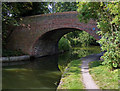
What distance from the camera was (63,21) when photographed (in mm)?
11016

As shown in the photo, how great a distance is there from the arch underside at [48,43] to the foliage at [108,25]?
6.48 m

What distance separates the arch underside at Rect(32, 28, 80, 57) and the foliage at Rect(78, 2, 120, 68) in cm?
648

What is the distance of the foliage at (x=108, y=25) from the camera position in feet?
15.4

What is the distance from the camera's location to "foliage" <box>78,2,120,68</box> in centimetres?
468

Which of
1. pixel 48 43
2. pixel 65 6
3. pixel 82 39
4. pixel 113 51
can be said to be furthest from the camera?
pixel 82 39

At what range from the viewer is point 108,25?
17.4 feet

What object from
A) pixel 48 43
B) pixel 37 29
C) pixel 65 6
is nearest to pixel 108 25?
pixel 37 29

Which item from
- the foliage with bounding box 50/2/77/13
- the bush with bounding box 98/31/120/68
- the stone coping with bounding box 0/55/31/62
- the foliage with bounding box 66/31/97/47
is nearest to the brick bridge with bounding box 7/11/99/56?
the stone coping with bounding box 0/55/31/62

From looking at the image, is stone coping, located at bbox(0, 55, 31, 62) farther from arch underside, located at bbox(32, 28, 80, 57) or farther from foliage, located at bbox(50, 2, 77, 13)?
foliage, located at bbox(50, 2, 77, 13)

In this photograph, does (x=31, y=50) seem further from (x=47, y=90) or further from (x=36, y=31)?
(x=47, y=90)

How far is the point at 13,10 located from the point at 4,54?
13.0 ft

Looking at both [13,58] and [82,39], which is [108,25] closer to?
[13,58]

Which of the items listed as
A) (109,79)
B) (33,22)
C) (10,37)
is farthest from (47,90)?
(10,37)

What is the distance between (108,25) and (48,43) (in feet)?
33.1
